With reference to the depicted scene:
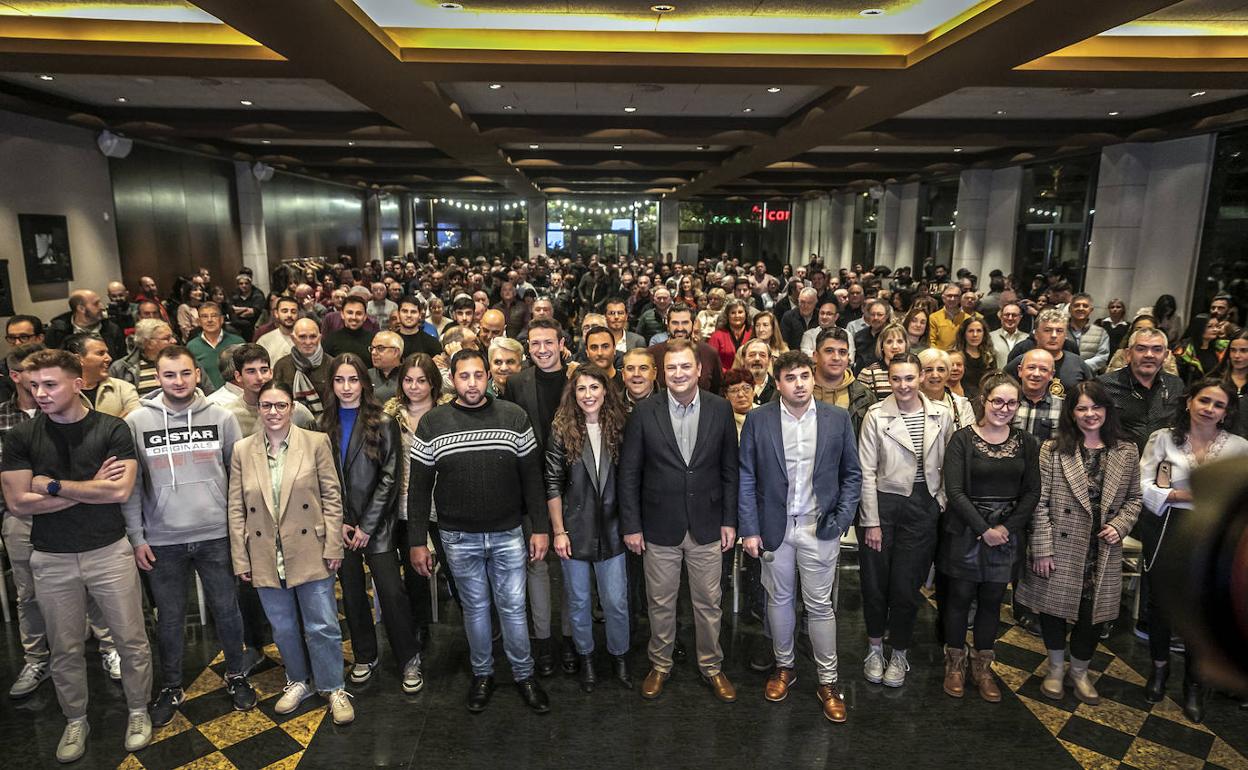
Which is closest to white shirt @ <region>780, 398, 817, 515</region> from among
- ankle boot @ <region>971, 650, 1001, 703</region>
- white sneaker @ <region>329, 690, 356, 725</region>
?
ankle boot @ <region>971, 650, 1001, 703</region>

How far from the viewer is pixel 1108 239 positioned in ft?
36.5

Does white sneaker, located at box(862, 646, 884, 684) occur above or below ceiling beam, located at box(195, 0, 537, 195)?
below

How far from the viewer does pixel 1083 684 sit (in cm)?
368

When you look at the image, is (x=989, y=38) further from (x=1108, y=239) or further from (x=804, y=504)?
(x=1108, y=239)

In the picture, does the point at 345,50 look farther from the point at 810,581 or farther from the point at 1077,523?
the point at 1077,523

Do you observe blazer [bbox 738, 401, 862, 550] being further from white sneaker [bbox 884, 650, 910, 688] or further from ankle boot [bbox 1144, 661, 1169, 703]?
ankle boot [bbox 1144, 661, 1169, 703]

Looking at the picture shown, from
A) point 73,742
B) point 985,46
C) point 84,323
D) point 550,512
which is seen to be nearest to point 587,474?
point 550,512

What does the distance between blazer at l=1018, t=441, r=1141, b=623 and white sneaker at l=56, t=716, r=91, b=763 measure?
453cm

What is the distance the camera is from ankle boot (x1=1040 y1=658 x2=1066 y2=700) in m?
3.69

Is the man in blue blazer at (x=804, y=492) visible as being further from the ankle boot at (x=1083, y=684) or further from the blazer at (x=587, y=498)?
the ankle boot at (x=1083, y=684)

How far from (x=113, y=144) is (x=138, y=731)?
983 cm

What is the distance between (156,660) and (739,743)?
10.3ft

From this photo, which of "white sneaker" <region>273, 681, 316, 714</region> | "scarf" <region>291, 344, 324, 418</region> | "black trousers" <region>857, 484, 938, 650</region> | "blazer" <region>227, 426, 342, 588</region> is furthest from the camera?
"scarf" <region>291, 344, 324, 418</region>

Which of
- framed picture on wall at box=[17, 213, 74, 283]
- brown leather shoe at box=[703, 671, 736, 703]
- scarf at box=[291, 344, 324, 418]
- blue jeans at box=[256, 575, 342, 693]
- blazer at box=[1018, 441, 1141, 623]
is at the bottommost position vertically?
brown leather shoe at box=[703, 671, 736, 703]
